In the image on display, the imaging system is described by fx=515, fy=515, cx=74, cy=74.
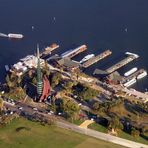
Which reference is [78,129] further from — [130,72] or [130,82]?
[130,72]

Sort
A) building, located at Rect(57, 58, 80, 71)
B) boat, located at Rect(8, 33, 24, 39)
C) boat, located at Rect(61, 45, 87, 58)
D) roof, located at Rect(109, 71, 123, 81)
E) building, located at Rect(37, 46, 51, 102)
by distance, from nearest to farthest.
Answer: building, located at Rect(37, 46, 51, 102) → roof, located at Rect(109, 71, 123, 81) → building, located at Rect(57, 58, 80, 71) → boat, located at Rect(61, 45, 87, 58) → boat, located at Rect(8, 33, 24, 39)

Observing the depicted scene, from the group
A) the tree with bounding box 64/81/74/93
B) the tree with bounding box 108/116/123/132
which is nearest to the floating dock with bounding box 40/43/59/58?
the tree with bounding box 64/81/74/93

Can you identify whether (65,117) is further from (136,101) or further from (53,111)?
(136,101)

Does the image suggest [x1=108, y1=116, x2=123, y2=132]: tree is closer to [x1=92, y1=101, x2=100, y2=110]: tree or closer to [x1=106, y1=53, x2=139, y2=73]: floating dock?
[x1=92, y1=101, x2=100, y2=110]: tree

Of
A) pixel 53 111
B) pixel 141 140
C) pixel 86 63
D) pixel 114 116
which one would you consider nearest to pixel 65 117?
pixel 53 111

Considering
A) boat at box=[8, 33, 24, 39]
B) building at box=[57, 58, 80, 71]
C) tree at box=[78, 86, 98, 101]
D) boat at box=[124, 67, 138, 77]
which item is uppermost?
boat at box=[8, 33, 24, 39]

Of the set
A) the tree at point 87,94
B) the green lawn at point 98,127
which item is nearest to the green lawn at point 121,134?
the green lawn at point 98,127

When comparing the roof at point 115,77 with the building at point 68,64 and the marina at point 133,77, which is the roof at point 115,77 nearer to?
the marina at point 133,77

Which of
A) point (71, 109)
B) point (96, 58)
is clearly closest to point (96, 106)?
point (71, 109)
